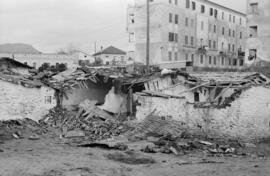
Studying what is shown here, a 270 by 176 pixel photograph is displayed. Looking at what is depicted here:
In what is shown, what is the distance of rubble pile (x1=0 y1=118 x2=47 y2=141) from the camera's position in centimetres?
1834

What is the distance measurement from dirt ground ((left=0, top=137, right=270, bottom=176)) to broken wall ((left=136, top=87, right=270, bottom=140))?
9.17ft

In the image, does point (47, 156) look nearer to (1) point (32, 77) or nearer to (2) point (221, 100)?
(1) point (32, 77)

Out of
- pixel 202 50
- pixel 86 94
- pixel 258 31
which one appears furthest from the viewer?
pixel 202 50

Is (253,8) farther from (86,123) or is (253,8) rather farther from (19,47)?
(19,47)

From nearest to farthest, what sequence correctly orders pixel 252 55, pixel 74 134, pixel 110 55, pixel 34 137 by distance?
1. pixel 34 137
2. pixel 74 134
3. pixel 252 55
4. pixel 110 55

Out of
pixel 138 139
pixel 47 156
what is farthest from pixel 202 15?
pixel 47 156

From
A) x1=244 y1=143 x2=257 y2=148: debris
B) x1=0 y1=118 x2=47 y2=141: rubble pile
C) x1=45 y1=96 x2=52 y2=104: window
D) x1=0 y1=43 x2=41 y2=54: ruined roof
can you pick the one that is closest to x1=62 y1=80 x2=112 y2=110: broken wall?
x1=45 y1=96 x2=52 y2=104: window

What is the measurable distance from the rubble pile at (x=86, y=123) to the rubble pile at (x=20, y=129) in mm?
901

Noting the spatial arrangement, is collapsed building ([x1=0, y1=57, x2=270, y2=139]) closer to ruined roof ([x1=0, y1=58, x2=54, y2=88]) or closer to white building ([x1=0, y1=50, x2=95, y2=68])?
ruined roof ([x1=0, y1=58, x2=54, y2=88])

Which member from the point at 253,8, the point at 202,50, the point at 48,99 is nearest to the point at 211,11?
the point at 202,50

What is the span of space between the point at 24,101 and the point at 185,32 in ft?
135

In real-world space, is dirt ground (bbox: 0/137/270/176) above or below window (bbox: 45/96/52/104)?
below

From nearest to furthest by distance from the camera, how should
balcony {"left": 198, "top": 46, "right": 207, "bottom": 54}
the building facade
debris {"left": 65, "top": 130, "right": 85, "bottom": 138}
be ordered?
debris {"left": 65, "top": 130, "right": 85, "bottom": 138} → balcony {"left": 198, "top": 46, "right": 207, "bottom": 54} → the building facade

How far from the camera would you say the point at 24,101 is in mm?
21000
